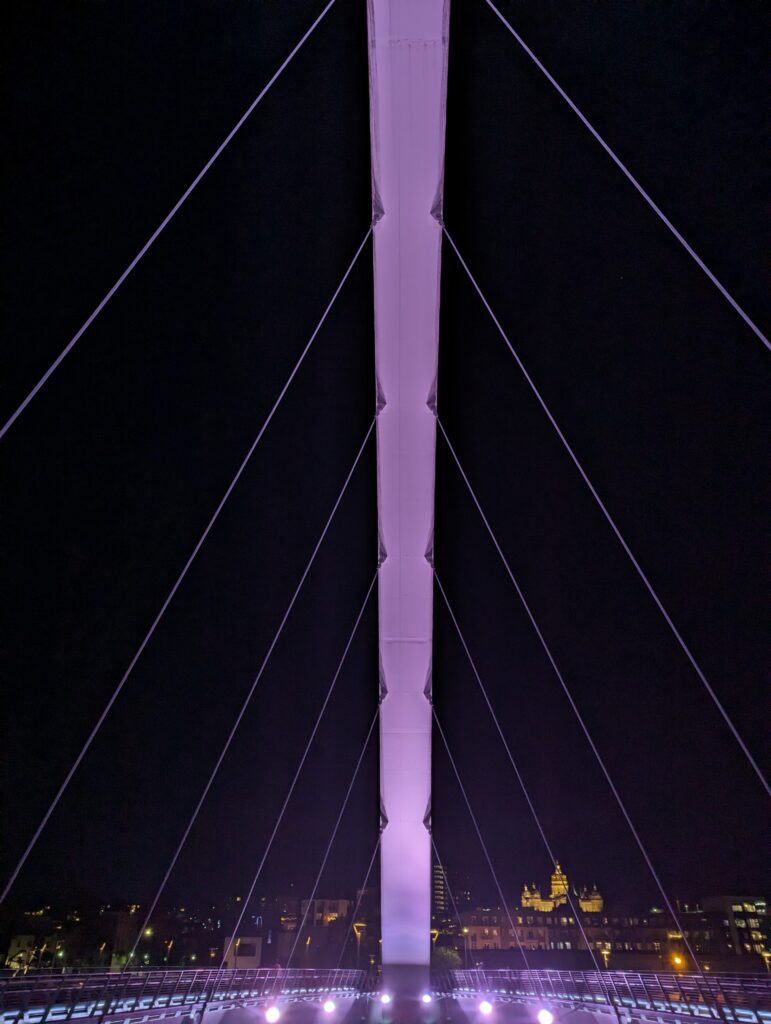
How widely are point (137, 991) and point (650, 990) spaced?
11.5m

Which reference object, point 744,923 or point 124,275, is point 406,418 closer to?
point 124,275

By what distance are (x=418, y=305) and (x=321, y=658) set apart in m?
12.4

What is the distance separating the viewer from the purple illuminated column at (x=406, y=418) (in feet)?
26.7

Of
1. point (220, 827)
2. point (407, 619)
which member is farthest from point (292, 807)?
point (407, 619)

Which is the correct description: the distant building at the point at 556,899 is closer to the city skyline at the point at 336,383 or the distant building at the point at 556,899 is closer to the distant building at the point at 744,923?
the distant building at the point at 744,923

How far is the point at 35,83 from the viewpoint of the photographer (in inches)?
228

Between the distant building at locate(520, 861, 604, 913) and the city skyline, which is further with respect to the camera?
the distant building at locate(520, 861, 604, 913)

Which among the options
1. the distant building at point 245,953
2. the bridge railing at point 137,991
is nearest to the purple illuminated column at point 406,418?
the bridge railing at point 137,991

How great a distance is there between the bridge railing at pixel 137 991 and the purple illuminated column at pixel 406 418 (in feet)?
13.5

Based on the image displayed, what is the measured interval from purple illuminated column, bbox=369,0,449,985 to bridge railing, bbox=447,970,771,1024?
13.7 ft

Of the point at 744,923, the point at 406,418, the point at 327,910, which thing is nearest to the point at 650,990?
the point at 406,418

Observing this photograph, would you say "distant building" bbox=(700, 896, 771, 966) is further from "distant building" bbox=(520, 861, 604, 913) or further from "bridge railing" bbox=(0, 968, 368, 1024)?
A: "bridge railing" bbox=(0, 968, 368, 1024)

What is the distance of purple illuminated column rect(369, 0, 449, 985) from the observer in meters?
8.14

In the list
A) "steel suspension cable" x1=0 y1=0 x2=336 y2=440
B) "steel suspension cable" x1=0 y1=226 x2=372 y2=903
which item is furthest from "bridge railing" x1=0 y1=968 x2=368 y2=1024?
"steel suspension cable" x1=0 y1=0 x2=336 y2=440
